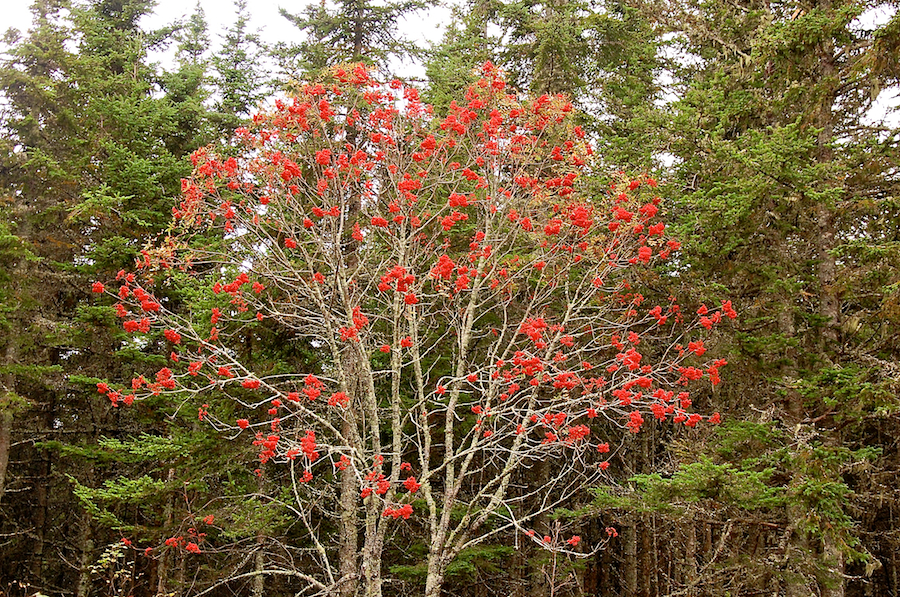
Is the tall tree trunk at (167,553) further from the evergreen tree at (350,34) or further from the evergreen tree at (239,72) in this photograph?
the evergreen tree at (239,72)

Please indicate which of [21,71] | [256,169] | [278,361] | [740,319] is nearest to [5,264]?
[21,71]

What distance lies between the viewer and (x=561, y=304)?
1066 cm

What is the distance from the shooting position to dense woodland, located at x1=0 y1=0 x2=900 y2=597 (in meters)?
7.61

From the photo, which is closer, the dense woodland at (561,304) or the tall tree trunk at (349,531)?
the dense woodland at (561,304)

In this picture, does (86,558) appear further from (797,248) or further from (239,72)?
(797,248)

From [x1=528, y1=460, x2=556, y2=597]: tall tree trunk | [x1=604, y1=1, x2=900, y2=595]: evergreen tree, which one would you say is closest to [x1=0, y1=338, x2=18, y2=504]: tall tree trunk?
[x1=528, y1=460, x2=556, y2=597]: tall tree trunk

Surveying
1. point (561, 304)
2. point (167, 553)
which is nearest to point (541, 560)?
point (561, 304)

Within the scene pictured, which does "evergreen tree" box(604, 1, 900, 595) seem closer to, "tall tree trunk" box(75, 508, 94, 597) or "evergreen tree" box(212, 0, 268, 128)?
"tall tree trunk" box(75, 508, 94, 597)

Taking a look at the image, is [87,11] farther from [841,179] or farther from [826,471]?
[826,471]

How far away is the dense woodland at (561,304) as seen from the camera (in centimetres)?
761

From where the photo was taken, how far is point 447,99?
1214 cm

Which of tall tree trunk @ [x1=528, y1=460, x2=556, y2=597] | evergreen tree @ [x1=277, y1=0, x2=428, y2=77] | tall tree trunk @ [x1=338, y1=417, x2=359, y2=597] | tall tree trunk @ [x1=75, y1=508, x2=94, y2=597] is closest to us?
tall tree trunk @ [x1=338, y1=417, x2=359, y2=597]

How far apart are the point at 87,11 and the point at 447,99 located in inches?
394

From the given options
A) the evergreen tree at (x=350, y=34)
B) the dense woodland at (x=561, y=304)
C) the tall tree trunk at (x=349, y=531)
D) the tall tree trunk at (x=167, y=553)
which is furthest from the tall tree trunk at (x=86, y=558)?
the evergreen tree at (x=350, y=34)
